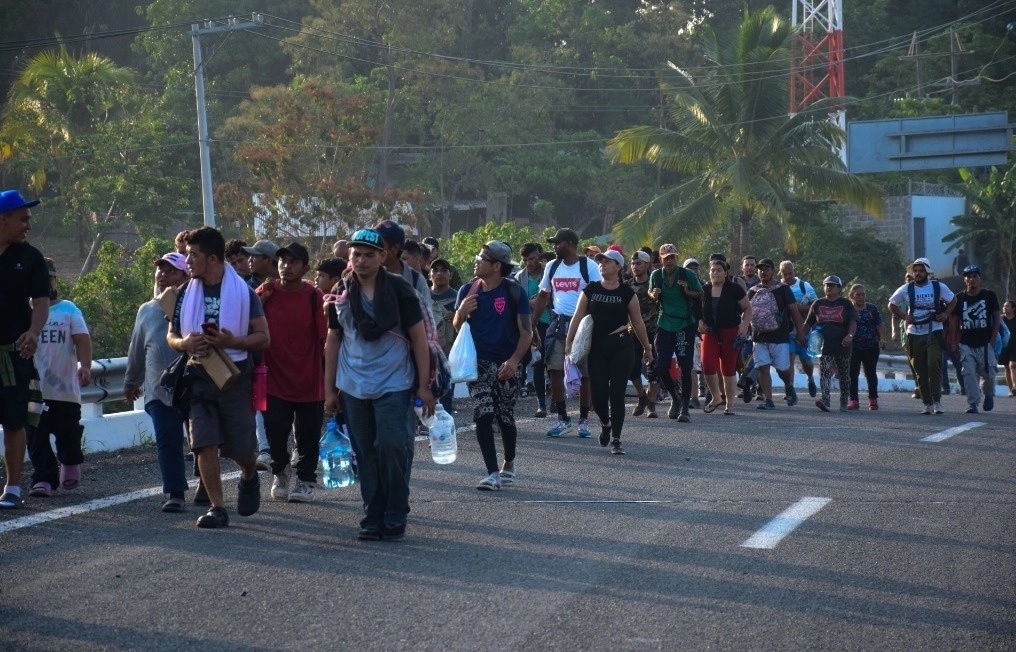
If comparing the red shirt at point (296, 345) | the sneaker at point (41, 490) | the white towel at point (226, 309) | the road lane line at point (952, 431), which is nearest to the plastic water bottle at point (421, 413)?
the white towel at point (226, 309)

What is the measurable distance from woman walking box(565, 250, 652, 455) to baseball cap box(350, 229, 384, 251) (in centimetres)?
440

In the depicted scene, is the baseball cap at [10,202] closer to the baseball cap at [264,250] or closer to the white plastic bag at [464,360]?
the baseball cap at [264,250]

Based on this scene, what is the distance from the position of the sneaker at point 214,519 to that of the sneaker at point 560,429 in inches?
218

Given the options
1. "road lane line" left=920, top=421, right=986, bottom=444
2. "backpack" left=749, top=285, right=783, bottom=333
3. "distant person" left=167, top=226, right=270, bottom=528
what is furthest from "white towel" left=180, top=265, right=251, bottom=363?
"backpack" left=749, top=285, right=783, bottom=333

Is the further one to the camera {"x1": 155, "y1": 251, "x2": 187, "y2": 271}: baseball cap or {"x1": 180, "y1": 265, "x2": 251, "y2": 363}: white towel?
{"x1": 155, "y1": 251, "x2": 187, "y2": 271}: baseball cap

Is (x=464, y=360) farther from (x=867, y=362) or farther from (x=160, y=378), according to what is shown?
(x=867, y=362)

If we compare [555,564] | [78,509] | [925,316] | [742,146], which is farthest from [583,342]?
[742,146]

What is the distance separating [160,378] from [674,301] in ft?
25.5

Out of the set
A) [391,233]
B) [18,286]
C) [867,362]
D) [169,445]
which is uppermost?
[391,233]

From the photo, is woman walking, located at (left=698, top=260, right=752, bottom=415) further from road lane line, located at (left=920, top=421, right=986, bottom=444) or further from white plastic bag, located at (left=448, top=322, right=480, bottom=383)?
white plastic bag, located at (left=448, top=322, right=480, bottom=383)

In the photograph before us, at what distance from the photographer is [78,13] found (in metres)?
55.6

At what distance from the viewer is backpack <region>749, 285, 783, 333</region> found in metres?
17.3

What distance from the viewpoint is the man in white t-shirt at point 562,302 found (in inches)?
515

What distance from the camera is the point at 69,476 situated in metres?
9.79
